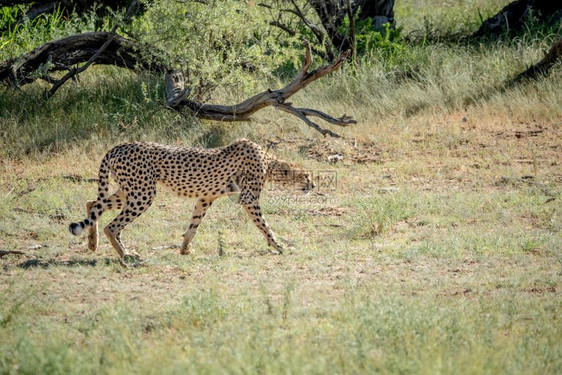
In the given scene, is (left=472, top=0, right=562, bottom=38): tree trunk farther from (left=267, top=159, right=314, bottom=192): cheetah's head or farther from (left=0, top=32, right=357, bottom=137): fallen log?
(left=267, top=159, right=314, bottom=192): cheetah's head

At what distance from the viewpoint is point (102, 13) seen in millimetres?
15227

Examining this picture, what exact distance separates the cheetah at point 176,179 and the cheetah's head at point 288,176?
5 cm

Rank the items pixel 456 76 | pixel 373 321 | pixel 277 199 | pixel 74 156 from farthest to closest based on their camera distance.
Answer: pixel 456 76
pixel 74 156
pixel 277 199
pixel 373 321

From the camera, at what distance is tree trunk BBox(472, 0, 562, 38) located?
14.5 metres

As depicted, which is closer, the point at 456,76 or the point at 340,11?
the point at 456,76

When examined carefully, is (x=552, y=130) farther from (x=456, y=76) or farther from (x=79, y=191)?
(x=79, y=191)

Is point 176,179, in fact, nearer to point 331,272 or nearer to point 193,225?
point 193,225

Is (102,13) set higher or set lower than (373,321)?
higher

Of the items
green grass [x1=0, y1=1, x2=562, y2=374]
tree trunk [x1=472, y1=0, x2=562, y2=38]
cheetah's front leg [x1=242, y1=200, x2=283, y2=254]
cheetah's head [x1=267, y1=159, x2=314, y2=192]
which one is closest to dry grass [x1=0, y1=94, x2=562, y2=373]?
green grass [x1=0, y1=1, x2=562, y2=374]

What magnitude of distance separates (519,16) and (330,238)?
9.22m

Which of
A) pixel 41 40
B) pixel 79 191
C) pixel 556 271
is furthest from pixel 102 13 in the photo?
pixel 556 271

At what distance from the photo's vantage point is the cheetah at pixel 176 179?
→ 6.96 m

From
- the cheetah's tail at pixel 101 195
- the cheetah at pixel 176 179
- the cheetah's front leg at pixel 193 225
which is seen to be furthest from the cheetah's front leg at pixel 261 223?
the cheetah's tail at pixel 101 195

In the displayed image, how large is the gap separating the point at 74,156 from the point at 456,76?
614 cm
